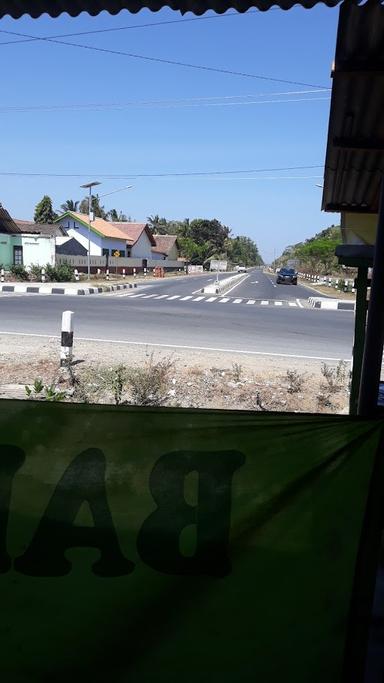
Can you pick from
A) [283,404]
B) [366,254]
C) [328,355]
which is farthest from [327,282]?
[366,254]

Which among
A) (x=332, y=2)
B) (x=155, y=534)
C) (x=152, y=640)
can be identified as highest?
(x=332, y=2)

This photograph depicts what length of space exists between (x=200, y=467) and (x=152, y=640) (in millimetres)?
556

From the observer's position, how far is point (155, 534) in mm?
1856

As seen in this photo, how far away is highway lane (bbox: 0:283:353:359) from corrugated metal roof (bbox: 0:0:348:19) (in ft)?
27.3

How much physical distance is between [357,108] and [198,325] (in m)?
10.8

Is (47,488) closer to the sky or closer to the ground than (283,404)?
closer to the sky

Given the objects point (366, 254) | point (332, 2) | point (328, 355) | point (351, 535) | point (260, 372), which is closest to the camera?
point (351, 535)

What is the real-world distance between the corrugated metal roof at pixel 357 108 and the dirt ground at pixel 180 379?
7.88 feet

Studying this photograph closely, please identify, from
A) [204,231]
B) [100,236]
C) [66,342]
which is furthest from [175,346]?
[204,231]

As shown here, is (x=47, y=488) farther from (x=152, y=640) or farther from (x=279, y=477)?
(x=279, y=477)

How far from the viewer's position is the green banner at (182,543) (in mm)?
1808

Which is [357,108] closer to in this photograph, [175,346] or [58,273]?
[175,346]

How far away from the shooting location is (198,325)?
1449cm

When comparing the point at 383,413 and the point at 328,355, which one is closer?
the point at 383,413
